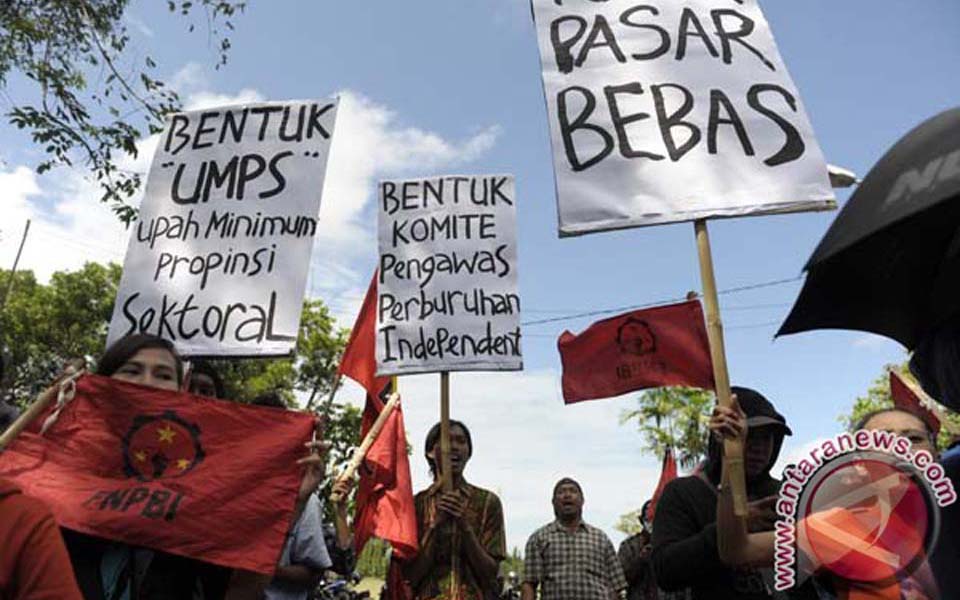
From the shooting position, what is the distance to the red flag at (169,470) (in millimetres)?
2234

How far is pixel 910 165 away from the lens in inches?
49.1

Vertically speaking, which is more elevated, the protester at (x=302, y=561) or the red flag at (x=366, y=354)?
the red flag at (x=366, y=354)

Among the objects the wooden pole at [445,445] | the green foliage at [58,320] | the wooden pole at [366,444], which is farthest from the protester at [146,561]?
the green foliage at [58,320]

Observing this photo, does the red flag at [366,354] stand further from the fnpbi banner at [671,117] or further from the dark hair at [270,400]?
the fnpbi banner at [671,117]

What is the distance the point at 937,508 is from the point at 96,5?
8.55m

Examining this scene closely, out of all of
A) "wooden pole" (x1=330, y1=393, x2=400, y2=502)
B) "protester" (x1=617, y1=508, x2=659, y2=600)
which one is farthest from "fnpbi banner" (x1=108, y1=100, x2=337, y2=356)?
"protester" (x1=617, y1=508, x2=659, y2=600)

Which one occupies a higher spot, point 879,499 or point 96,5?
point 96,5

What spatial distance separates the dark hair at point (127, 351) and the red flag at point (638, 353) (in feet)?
10.1

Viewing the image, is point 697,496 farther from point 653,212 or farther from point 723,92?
point 723,92

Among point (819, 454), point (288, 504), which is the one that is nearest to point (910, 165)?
point (819, 454)

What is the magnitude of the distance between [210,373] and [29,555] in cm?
232

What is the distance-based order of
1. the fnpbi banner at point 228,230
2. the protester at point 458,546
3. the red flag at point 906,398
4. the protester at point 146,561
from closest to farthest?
the protester at point 146,561 → the fnpbi banner at point 228,230 → the protester at point 458,546 → the red flag at point 906,398

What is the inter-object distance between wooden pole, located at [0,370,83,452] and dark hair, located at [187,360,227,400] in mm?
1054

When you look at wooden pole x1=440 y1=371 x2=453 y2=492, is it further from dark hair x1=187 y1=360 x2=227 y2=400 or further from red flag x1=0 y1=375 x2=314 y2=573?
red flag x1=0 y1=375 x2=314 y2=573
